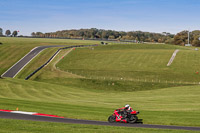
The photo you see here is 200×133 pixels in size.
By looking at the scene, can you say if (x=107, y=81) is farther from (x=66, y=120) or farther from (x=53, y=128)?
(x=53, y=128)

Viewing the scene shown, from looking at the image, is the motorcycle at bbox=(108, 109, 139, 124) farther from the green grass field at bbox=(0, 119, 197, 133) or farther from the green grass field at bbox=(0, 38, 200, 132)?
the green grass field at bbox=(0, 38, 200, 132)

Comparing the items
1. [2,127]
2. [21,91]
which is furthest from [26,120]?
[21,91]

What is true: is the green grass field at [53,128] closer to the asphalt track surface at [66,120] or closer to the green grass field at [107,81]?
the asphalt track surface at [66,120]

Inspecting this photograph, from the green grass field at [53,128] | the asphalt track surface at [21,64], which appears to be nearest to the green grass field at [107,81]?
the asphalt track surface at [21,64]

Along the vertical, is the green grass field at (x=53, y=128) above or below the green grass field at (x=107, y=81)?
above

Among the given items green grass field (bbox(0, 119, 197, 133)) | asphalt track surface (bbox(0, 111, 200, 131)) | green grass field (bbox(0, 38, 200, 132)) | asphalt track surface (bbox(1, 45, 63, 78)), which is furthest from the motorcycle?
asphalt track surface (bbox(1, 45, 63, 78))

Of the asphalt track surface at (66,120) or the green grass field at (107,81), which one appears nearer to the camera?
the asphalt track surface at (66,120)

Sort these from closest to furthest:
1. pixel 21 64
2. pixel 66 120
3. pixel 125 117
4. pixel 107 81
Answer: pixel 125 117, pixel 66 120, pixel 107 81, pixel 21 64

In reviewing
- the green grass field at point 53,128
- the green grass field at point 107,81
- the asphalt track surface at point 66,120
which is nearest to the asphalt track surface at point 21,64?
the green grass field at point 107,81

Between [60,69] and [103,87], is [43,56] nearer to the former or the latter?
[60,69]

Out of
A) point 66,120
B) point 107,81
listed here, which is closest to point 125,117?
point 66,120

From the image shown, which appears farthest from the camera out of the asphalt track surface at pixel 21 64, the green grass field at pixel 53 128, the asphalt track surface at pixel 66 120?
the asphalt track surface at pixel 21 64

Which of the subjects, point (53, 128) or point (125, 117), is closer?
point (53, 128)

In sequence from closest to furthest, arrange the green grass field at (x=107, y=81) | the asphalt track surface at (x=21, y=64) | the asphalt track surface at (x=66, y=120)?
the asphalt track surface at (x=66, y=120), the green grass field at (x=107, y=81), the asphalt track surface at (x=21, y=64)
